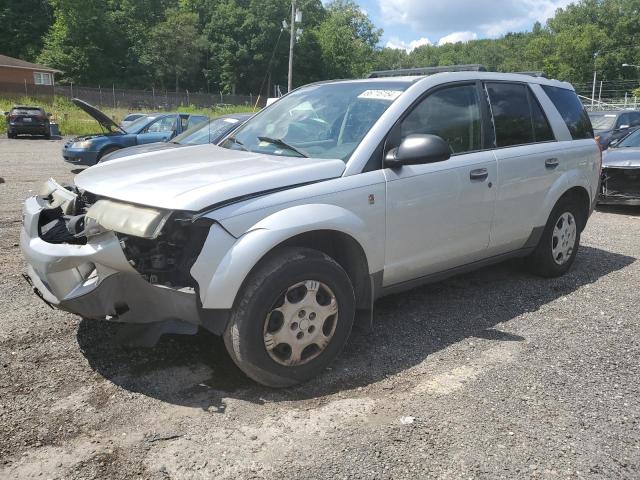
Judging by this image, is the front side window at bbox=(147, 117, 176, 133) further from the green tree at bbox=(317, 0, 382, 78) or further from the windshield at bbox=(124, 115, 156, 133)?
the green tree at bbox=(317, 0, 382, 78)

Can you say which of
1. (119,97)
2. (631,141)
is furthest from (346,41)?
(631,141)

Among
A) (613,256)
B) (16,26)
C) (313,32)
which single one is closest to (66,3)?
(16,26)

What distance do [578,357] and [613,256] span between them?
10.4 ft

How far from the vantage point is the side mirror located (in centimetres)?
348

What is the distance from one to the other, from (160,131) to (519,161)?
10.6m

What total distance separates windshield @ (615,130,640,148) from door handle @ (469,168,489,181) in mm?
7322

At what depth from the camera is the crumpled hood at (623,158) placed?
9.11 meters

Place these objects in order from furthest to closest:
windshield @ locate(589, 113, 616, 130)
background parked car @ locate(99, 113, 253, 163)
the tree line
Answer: the tree line → windshield @ locate(589, 113, 616, 130) → background parked car @ locate(99, 113, 253, 163)

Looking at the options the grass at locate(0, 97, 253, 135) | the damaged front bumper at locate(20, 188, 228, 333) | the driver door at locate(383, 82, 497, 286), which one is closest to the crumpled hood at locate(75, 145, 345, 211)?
the damaged front bumper at locate(20, 188, 228, 333)

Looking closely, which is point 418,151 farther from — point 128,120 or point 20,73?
point 20,73

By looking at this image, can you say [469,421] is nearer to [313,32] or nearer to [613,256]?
[613,256]

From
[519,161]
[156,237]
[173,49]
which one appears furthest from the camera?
[173,49]

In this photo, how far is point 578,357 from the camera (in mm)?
3754

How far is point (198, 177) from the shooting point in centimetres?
320
